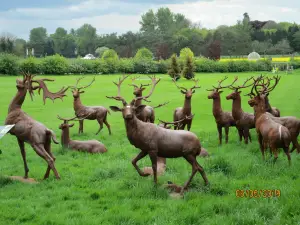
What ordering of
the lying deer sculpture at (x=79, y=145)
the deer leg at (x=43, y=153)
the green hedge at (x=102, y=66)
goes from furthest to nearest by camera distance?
the green hedge at (x=102, y=66), the lying deer sculpture at (x=79, y=145), the deer leg at (x=43, y=153)

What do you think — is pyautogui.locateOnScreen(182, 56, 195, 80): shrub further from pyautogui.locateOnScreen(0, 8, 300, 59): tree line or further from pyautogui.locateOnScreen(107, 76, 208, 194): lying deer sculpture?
pyautogui.locateOnScreen(0, 8, 300, 59): tree line

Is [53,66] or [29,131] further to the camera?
[53,66]

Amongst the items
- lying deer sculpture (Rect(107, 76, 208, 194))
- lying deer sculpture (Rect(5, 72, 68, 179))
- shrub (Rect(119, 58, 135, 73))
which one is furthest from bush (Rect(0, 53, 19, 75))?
lying deer sculpture (Rect(107, 76, 208, 194))

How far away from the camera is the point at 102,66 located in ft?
190

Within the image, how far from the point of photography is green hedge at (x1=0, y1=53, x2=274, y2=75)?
52.9m

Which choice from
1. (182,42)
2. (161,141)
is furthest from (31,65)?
(182,42)

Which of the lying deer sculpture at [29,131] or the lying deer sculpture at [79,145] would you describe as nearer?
the lying deer sculpture at [29,131]

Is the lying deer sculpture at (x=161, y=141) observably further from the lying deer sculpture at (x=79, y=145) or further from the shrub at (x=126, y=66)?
the shrub at (x=126, y=66)

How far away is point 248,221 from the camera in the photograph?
6.24m

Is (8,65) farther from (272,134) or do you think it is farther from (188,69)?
(272,134)

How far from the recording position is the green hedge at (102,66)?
52906mm

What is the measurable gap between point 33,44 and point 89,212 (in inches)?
4528

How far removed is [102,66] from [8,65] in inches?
515

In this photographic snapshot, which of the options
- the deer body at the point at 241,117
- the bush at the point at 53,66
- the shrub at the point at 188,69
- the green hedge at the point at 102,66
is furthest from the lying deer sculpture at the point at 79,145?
the bush at the point at 53,66
